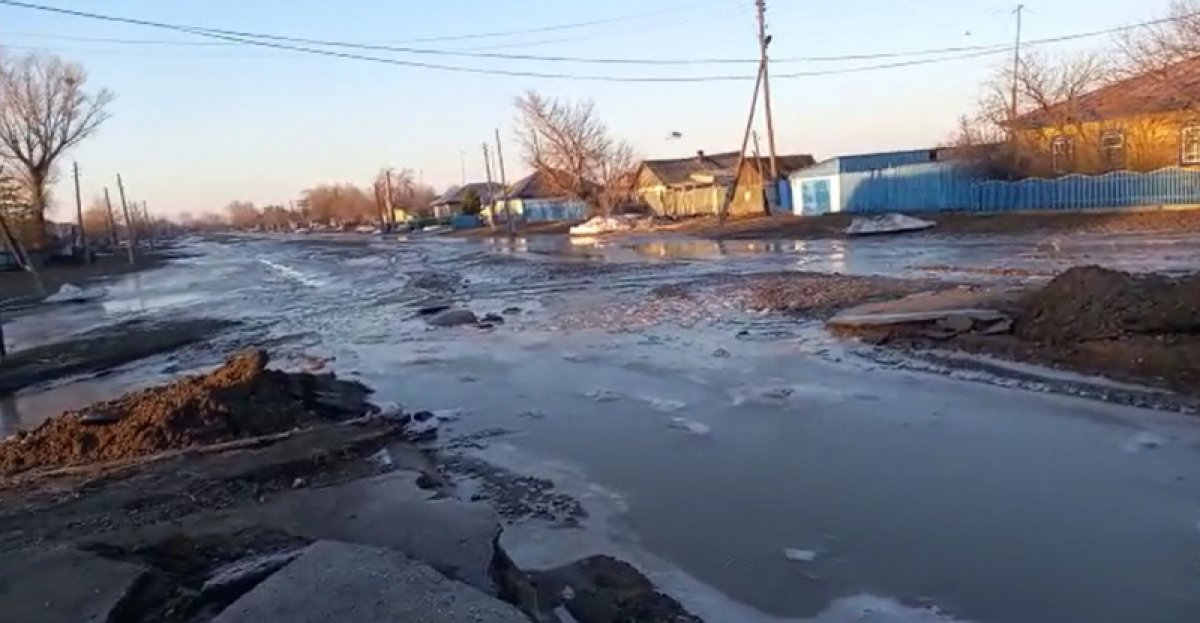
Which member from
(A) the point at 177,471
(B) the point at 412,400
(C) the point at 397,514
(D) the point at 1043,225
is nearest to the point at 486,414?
(B) the point at 412,400

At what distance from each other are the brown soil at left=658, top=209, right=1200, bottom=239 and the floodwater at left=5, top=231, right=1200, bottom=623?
19.1m

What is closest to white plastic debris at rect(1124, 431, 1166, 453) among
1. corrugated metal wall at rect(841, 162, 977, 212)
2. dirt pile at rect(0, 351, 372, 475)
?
dirt pile at rect(0, 351, 372, 475)

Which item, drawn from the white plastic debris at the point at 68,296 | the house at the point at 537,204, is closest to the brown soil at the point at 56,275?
the white plastic debris at the point at 68,296

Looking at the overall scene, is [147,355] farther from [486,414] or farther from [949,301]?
[949,301]

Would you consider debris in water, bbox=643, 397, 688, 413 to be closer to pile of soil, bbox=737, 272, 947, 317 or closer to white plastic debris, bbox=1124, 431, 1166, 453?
white plastic debris, bbox=1124, 431, 1166, 453

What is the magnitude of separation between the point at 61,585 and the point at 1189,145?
40206 mm

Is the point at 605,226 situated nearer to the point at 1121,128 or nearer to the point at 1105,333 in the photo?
the point at 1121,128

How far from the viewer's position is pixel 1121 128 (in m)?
37.2

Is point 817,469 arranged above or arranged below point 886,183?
below

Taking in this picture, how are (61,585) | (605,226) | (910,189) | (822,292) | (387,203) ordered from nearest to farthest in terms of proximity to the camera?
(61,585), (822,292), (910,189), (605,226), (387,203)

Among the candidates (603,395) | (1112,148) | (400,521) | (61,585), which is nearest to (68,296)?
(603,395)

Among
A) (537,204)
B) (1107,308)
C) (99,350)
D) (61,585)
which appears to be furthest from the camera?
(537,204)

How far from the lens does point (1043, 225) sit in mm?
31828

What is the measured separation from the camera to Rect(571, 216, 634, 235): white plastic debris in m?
57.8
